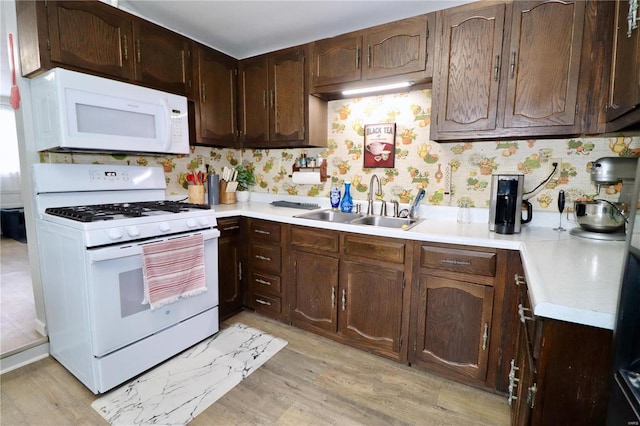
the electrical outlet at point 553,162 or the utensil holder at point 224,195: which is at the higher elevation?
the electrical outlet at point 553,162

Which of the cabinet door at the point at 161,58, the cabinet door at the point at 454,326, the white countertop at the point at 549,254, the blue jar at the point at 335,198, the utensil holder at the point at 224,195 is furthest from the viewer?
the utensil holder at the point at 224,195

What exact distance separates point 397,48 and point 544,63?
845 millimetres

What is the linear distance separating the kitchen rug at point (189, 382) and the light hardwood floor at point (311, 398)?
0.07 metres

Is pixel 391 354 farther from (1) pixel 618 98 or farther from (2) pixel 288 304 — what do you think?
(1) pixel 618 98

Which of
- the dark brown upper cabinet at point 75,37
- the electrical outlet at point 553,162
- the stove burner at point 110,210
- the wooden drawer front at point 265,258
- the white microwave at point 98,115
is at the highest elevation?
the dark brown upper cabinet at point 75,37

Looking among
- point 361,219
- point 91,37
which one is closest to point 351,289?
point 361,219

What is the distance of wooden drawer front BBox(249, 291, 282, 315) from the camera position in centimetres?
248

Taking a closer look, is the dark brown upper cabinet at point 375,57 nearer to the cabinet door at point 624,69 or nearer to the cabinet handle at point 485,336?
the cabinet door at point 624,69

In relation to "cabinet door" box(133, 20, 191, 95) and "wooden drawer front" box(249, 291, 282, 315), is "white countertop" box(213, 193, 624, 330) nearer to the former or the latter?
"wooden drawer front" box(249, 291, 282, 315)

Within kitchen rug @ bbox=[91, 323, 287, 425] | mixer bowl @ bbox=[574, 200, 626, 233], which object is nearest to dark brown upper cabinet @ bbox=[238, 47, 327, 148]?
kitchen rug @ bbox=[91, 323, 287, 425]

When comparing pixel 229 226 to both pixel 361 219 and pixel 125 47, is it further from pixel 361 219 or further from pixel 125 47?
pixel 125 47

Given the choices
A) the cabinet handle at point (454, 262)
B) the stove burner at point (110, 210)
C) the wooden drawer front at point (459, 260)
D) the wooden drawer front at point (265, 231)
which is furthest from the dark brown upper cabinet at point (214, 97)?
the cabinet handle at point (454, 262)

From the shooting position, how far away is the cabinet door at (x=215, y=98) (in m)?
2.55

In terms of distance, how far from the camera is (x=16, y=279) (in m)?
3.24
